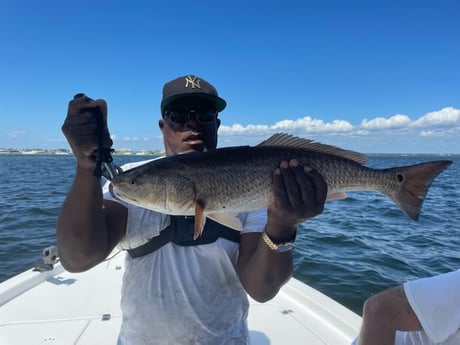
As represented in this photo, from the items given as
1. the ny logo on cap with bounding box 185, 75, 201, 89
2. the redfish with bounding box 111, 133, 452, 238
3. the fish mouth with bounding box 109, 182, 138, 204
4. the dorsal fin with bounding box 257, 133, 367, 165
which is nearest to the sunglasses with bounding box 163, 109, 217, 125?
the ny logo on cap with bounding box 185, 75, 201, 89

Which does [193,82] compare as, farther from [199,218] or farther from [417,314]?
[417,314]

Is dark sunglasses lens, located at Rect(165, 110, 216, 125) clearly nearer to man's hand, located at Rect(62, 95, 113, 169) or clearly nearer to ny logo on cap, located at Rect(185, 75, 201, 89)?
ny logo on cap, located at Rect(185, 75, 201, 89)

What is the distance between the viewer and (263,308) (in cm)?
479

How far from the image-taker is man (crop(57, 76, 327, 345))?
226cm

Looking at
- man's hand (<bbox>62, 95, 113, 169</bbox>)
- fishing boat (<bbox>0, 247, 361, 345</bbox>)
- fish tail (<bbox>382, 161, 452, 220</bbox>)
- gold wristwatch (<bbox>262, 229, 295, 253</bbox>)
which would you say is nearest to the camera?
man's hand (<bbox>62, 95, 113, 169</bbox>)

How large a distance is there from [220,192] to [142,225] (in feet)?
2.07

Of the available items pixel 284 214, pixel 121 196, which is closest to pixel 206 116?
pixel 121 196

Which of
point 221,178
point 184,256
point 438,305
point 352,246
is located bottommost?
point 352,246

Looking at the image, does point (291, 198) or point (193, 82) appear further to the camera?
point (193, 82)

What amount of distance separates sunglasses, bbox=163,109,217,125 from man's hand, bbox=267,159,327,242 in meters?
0.83

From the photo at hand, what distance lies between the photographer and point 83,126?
205 centimetres

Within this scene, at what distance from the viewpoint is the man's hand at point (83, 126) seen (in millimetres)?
2038

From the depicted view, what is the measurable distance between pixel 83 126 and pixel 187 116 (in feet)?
3.10

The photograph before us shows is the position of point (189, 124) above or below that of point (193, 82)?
below
